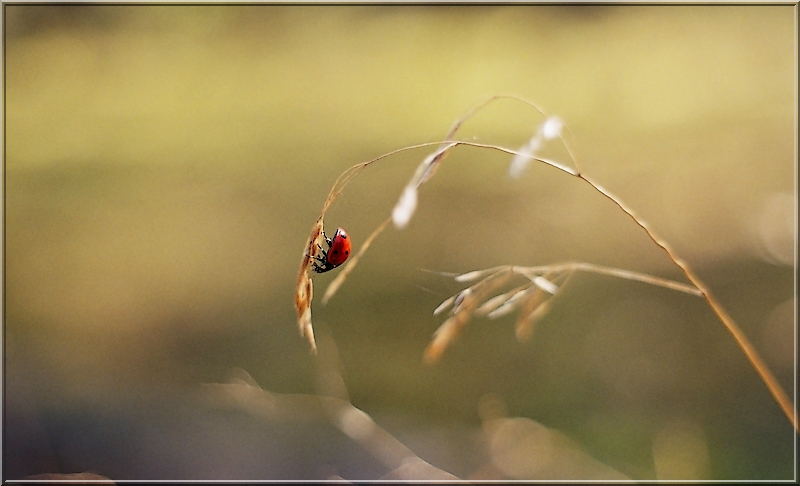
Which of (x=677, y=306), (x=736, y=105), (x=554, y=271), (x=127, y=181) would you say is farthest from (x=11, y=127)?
(x=736, y=105)

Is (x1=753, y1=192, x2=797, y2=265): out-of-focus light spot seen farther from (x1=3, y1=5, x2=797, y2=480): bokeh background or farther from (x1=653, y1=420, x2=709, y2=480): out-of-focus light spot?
(x1=653, y1=420, x2=709, y2=480): out-of-focus light spot

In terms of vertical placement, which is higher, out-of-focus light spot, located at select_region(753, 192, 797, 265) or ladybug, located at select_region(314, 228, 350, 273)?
ladybug, located at select_region(314, 228, 350, 273)

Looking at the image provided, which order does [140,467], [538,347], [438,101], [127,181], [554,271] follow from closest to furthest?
1. [554,271]
2. [140,467]
3. [538,347]
4. [127,181]
5. [438,101]

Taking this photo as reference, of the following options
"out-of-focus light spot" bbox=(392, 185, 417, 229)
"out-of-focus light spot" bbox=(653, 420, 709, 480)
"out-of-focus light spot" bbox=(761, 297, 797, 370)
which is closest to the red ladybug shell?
"out-of-focus light spot" bbox=(392, 185, 417, 229)

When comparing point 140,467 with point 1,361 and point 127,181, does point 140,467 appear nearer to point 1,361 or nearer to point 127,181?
point 1,361

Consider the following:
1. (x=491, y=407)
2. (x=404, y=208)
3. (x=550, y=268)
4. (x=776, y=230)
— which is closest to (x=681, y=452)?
(x=491, y=407)

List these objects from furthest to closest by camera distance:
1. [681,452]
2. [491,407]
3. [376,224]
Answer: [376,224] < [491,407] < [681,452]

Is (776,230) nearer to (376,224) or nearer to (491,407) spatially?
(491,407)
